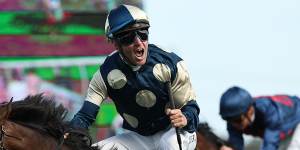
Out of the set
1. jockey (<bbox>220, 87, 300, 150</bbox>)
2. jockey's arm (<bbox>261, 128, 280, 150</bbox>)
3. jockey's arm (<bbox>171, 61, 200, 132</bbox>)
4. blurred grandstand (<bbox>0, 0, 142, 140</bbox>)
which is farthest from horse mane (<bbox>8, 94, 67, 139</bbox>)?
blurred grandstand (<bbox>0, 0, 142, 140</bbox>)

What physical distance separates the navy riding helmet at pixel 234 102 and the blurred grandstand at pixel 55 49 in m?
9.49

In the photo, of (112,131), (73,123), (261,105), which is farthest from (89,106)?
(112,131)

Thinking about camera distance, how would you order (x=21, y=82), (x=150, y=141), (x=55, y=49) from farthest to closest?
(x=55, y=49) < (x=21, y=82) < (x=150, y=141)

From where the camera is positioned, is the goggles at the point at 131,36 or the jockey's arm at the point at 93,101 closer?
the goggles at the point at 131,36

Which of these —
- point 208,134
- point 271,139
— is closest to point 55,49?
point 271,139

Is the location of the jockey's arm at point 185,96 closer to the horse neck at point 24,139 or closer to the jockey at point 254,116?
the horse neck at point 24,139

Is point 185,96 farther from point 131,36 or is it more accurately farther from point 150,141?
point 131,36

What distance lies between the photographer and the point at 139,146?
5141mm

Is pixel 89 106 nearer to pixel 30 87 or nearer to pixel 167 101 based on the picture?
pixel 167 101

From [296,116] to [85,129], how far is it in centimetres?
429

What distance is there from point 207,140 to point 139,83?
1.79 metres

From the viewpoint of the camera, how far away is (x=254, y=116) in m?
8.23

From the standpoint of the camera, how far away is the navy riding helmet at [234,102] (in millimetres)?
8078

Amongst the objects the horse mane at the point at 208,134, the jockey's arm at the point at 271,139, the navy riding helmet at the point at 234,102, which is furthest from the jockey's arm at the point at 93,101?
the navy riding helmet at the point at 234,102
